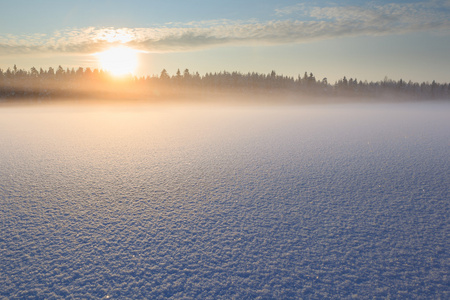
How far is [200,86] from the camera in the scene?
112 metres

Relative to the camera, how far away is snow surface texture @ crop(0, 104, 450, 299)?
2.53 metres

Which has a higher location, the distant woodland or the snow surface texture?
the distant woodland

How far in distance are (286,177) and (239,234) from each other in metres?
2.63

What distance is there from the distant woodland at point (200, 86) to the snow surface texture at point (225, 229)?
272 feet

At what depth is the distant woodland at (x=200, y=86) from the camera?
306ft

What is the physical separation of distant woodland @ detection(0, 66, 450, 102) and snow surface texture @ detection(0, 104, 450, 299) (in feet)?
272

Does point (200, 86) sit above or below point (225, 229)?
above

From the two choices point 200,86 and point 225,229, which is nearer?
point 225,229

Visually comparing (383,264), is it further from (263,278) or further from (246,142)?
(246,142)

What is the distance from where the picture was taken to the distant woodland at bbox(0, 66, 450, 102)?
306 ft

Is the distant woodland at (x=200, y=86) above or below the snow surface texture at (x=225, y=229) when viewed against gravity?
above

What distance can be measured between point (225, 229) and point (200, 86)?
11187 cm

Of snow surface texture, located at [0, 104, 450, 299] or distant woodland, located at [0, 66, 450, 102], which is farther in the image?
distant woodland, located at [0, 66, 450, 102]

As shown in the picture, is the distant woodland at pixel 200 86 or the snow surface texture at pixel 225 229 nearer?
the snow surface texture at pixel 225 229
